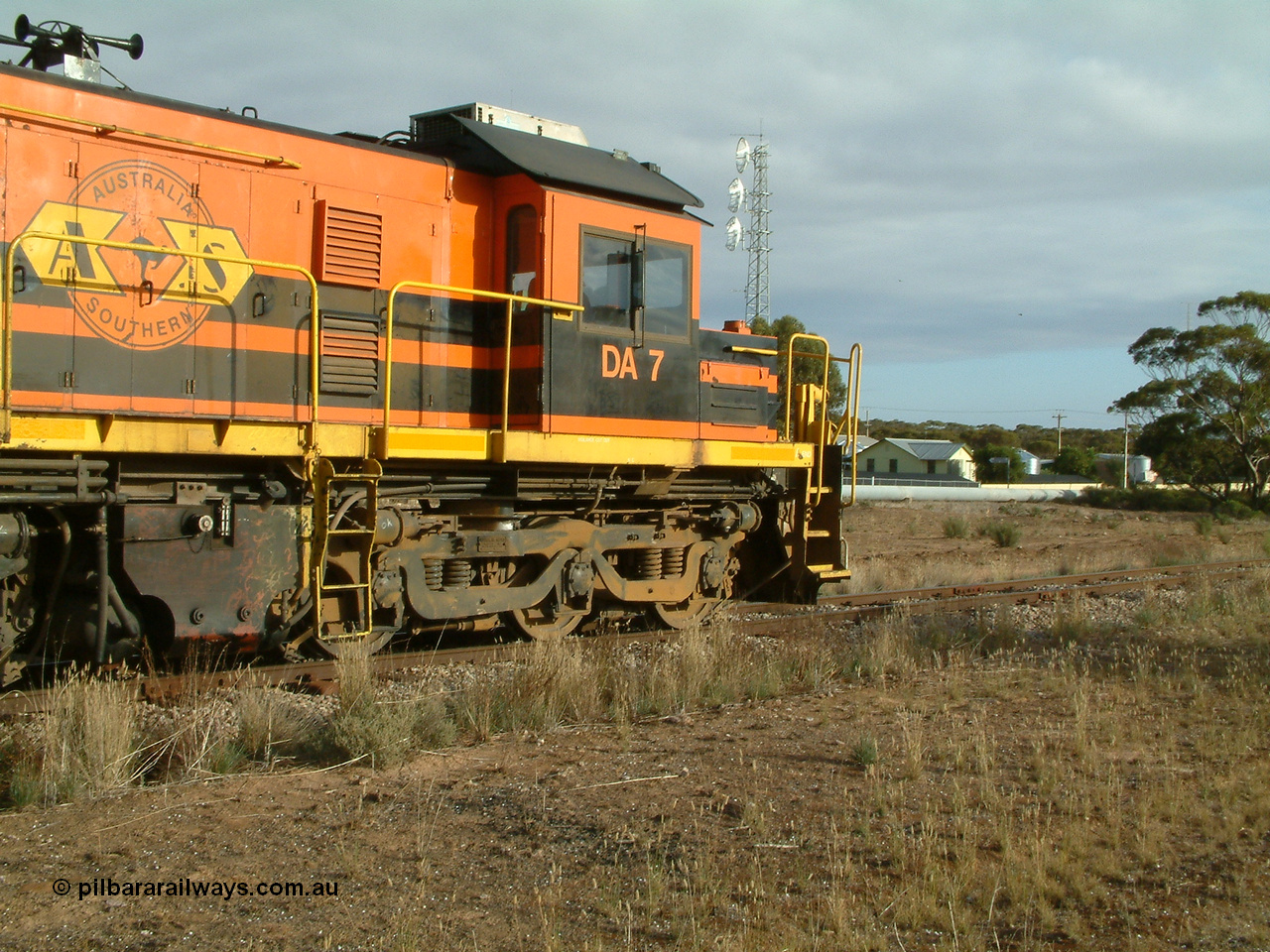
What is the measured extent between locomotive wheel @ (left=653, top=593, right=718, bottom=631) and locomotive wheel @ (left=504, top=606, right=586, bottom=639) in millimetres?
1024

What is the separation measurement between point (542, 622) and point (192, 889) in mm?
5191

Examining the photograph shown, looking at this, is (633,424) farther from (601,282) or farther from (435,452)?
(435,452)

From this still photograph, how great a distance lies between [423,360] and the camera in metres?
8.45

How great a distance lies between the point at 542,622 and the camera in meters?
9.20

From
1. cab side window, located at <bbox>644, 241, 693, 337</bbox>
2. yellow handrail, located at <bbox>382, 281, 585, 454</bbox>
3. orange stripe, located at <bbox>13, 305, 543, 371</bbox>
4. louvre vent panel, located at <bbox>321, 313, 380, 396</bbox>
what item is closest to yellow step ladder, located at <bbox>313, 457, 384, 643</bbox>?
yellow handrail, located at <bbox>382, 281, 585, 454</bbox>

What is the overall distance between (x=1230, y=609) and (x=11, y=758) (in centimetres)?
1162

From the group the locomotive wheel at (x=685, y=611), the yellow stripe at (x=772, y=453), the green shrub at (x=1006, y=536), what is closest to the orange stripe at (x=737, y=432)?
the yellow stripe at (x=772, y=453)

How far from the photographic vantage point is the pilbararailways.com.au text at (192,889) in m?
4.05

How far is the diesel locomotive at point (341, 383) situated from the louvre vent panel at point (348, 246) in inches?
0.7

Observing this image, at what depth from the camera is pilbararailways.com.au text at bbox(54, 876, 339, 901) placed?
13.3 ft

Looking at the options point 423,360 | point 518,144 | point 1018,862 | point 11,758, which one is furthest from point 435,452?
point 1018,862

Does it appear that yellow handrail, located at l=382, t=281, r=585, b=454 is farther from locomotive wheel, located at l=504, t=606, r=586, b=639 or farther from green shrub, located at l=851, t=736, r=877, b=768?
green shrub, located at l=851, t=736, r=877, b=768

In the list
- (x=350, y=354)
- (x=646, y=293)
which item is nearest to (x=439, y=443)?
(x=350, y=354)

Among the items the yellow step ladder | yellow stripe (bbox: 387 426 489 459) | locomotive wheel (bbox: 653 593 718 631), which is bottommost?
locomotive wheel (bbox: 653 593 718 631)
